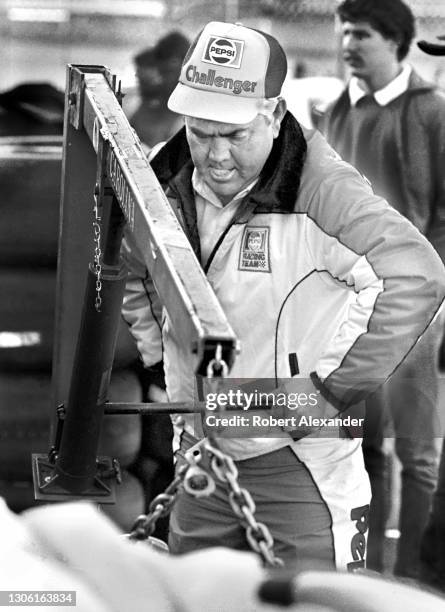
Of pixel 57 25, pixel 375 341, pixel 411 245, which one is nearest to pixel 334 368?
pixel 375 341

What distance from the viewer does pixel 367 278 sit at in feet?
5.95

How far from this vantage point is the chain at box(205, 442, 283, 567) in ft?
4.40

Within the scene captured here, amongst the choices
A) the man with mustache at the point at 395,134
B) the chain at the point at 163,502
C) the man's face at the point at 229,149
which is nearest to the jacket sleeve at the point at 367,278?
the man's face at the point at 229,149

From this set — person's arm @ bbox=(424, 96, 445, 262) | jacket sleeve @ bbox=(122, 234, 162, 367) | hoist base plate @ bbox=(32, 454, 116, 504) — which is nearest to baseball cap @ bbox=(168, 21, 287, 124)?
jacket sleeve @ bbox=(122, 234, 162, 367)

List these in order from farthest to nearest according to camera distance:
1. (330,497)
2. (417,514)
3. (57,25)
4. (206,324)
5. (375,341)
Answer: (417,514)
(57,25)
(330,497)
(375,341)
(206,324)

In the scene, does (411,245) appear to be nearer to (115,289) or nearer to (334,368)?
(334,368)

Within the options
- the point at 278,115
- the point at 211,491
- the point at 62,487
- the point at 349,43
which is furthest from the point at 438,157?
the point at 211,491

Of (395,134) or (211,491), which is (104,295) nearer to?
(211,491)

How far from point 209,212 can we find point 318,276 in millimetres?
196

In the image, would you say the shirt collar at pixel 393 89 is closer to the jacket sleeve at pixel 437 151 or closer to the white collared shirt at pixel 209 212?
the jacket sleeve at pixel 437 151

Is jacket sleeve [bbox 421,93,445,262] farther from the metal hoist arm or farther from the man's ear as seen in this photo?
the metal hoist arm

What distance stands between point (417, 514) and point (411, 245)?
0.73 meters

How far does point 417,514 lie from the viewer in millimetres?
2379

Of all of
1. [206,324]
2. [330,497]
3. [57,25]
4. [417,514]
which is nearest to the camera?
[206,324]
